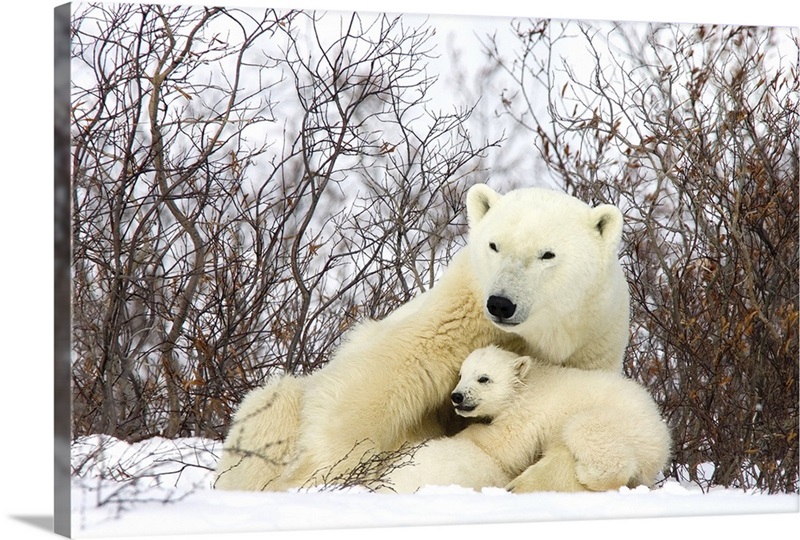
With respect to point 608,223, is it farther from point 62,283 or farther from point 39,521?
point 39,521

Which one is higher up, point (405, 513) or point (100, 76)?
point (100, 76)

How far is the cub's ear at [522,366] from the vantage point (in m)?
4.04

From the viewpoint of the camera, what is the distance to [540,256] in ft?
13.1

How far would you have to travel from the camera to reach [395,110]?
4.76m

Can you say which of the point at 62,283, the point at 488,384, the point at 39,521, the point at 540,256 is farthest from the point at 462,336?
the point at 39,521

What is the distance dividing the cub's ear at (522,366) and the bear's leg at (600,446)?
0.84ft

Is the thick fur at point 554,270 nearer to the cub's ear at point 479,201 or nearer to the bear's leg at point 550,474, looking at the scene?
the cub's ear at point 479,201

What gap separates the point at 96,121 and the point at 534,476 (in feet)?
6.70

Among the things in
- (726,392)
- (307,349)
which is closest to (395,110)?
(307,349)

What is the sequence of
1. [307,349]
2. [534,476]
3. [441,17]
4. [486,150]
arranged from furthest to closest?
[307,349]
[486,150]
[441,17]
[534,476]

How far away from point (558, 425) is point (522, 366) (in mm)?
254

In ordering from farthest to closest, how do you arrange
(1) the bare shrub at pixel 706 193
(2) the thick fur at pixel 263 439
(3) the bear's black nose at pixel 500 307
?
(1) the bare shrub at pixel 706 193 < (2) the thick fur at pixel 263 439 < (3) the bear's black nose at pixel 500 307

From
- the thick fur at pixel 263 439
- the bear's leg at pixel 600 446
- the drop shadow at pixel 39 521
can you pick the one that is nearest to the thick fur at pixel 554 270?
the bear's leg at pixel 600 446

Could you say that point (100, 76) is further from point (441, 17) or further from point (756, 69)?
point (756, 69)
